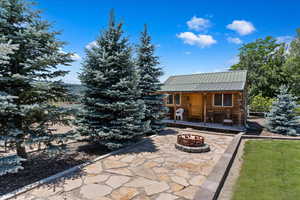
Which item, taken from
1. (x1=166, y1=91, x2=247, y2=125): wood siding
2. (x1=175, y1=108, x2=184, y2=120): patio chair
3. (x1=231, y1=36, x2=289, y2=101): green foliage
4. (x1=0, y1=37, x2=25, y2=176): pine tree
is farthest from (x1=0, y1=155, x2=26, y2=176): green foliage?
(x1=231, y1=36, x2=289, y2=101): green foliage

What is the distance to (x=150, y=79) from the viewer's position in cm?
787

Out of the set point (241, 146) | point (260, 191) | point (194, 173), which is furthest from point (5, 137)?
point (241, 146)

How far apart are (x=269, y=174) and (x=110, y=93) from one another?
510 cm

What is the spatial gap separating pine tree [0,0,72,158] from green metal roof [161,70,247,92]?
7.33m

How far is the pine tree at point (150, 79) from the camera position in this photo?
783 centimetres

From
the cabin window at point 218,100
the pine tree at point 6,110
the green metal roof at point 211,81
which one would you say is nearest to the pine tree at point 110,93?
the pine tree at point 6,110

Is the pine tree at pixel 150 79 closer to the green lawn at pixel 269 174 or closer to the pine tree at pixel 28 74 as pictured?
the green lawn at pixel 269 174

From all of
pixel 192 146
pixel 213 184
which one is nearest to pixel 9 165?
pixel 213 184

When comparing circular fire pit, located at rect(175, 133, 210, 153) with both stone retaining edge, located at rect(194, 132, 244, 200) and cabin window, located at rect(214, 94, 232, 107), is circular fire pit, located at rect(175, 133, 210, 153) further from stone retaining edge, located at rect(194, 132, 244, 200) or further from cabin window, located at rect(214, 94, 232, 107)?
cabin window, located at rect(214, 94, 232, 107)

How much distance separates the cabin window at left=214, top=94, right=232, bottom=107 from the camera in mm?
9930

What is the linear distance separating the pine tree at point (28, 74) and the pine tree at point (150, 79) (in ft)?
14.9

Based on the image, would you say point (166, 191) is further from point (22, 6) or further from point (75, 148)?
point (22, 6)

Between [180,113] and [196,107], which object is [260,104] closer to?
[196,107]

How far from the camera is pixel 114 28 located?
546 centimetres
